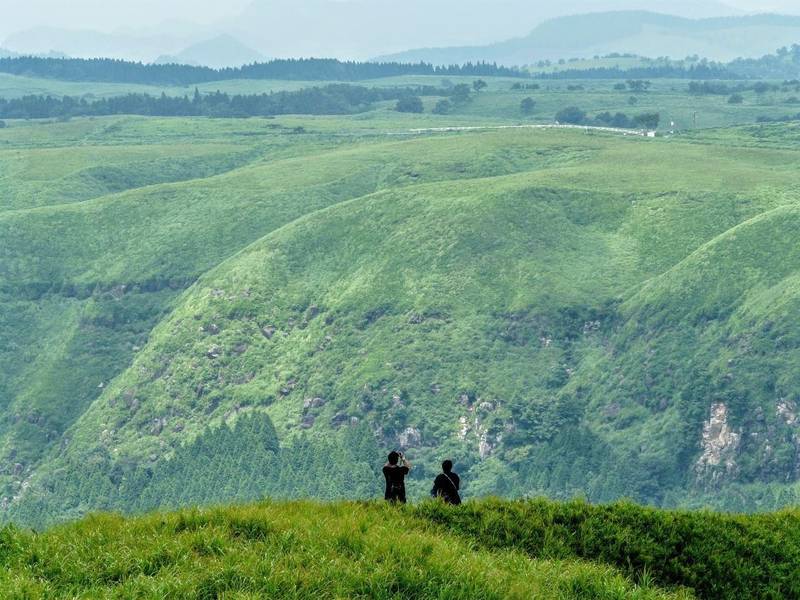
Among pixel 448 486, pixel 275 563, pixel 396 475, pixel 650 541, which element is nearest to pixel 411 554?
pixel 275 563

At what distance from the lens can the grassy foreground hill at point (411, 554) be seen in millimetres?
33750

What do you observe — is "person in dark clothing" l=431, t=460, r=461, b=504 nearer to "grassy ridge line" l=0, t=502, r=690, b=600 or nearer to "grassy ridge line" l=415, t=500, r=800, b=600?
"grassy ridge line" l=415, t=500, r=800, b=600

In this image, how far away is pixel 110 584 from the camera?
111 ft

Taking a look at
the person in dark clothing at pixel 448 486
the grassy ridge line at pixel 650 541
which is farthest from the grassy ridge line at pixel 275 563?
the person in dark clothing at pixel 448 486

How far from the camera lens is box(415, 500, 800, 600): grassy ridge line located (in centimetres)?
3972

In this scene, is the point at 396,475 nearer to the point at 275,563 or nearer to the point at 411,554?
the point at 411,554

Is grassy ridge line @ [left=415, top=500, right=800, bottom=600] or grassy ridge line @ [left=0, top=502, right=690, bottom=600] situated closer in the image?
grassy ridge line @ [left=0, top=502, right=690, bottom=600]

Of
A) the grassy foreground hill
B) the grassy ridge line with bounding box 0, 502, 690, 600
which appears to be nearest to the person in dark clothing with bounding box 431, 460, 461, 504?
the grassy foreground hill

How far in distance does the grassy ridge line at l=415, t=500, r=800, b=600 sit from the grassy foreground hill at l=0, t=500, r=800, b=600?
0.04 metres

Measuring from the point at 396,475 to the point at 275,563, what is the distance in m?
7.26

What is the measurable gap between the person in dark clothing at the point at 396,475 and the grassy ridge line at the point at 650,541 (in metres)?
1.00

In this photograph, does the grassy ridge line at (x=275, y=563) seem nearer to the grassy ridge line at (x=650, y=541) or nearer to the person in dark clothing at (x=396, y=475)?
the grassy ridge line at (x=650, y=541)

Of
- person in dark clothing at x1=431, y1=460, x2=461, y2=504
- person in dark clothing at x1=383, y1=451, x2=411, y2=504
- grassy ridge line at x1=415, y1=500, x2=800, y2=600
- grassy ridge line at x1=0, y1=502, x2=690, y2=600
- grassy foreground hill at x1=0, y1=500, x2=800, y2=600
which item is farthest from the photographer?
person in dark clothing at x1=431, y1=460, x2=461, y2=504

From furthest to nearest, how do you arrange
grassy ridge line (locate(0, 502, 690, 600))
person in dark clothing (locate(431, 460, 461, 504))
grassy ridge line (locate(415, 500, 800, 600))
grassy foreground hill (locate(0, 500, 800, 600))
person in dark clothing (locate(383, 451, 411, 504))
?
person in dark clothing (locate(431, 460, 461, 504)) → person in dark clothing (locate(383, 451, 411, 504)) → grassy ridge line (locate(415, 500, 800, 600)) → grassy foreground hill (locate(0, 500, 800, 600)) → grassy ridge line (locate(0, 502, 690, 600))
